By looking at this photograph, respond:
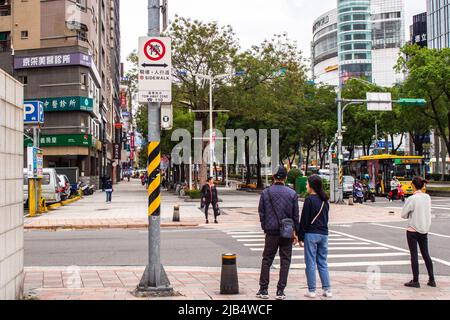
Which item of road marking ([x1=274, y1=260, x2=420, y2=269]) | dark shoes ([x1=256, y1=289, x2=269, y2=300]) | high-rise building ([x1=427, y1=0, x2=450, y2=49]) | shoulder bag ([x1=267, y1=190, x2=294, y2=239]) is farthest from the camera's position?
high-rise building ([x1=427, y1=0, x2=450, y2=49])

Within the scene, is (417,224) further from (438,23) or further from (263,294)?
(438,23)

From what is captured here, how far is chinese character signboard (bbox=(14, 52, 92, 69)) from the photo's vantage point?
49.0 m

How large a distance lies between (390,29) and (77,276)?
140339mm

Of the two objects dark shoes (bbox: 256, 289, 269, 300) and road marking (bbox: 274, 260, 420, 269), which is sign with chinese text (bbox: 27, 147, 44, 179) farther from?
dark shoes (bbox: 256, 289, 269, 300)

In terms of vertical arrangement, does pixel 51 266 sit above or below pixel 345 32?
below

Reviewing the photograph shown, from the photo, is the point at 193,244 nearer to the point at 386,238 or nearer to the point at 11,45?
the point at 386,238

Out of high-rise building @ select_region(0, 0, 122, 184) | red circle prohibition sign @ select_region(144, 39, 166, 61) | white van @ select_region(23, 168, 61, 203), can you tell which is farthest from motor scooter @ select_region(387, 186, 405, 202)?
red circle prohibition sign @ select_region(144, 39, 166, 61)

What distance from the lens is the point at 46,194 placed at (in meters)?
31.7

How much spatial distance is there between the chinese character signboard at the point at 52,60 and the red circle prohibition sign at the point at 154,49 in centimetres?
4192

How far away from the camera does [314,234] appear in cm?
852

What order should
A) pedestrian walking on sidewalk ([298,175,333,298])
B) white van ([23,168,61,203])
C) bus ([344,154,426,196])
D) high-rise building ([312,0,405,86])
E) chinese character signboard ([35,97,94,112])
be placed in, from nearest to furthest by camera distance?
pedestrian walking on sidewalk ([298,175,333,298]) → white van ([23,168,61,203]) → bus ([344,154,426,196]) → chinese character signboard ([35,97,94,112]) → high-rise building ([312,0,405,86])

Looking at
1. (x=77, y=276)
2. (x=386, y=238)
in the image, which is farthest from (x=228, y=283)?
(x=386, y=238)

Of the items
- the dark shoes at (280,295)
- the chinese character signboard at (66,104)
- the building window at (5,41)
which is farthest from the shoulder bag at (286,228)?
the building window at (5,41)

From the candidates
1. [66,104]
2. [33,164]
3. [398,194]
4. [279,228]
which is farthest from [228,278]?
[66,104]
